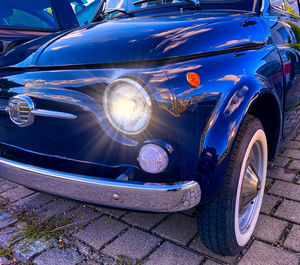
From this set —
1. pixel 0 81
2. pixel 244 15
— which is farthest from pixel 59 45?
pixel 244 15

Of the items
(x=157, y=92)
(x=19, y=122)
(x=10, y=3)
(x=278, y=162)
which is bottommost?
(x=278, y=162)

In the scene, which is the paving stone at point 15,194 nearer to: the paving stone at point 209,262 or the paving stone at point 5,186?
the paving stone at point 5,186

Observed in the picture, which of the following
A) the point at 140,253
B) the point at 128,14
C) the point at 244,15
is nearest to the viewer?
the point at 140,253

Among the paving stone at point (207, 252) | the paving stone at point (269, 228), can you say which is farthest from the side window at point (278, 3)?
the paving stone at point (207, 252)

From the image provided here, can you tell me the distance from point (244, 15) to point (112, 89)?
1.09 m

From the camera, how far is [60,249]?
1754 millimetres

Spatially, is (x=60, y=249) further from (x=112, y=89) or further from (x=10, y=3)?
(x=10, y=3)

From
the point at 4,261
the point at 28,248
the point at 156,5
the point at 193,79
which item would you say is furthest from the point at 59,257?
the point at 156,5

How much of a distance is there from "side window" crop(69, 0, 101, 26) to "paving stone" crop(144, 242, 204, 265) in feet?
9.44

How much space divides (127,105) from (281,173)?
6.11 ft

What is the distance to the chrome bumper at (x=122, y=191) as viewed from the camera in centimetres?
121

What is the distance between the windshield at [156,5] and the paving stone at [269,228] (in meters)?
1.47

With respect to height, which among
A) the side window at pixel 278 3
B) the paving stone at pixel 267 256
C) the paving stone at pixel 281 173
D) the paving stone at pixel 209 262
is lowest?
the paving stone at pixel 281 173

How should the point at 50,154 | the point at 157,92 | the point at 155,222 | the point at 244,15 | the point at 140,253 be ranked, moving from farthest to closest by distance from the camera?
the point at 155,222 < the point at 244,15 < the point at 140,253 < the point at 50,154 < the point at 157,92
